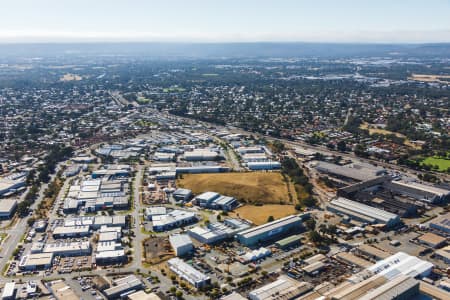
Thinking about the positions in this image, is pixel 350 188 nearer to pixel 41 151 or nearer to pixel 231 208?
pixel 231 208

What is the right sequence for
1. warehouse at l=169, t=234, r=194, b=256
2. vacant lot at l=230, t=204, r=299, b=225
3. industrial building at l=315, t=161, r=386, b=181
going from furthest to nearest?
industrial building at l=315, t=161, r=386, b=181
vacant lot at l=230, t=204, r=299, b=225
warehouse at l=169, t=234, r=194, b=256

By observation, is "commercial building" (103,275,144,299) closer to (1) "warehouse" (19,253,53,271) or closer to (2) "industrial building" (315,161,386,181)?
(1) "warehouse" (19,253,53,271)

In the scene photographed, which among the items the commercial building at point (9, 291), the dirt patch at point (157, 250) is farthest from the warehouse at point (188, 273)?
the commercial building at point (9, 291)

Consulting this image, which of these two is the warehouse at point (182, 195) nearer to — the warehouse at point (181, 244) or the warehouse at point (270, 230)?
the warehouse at point (181, 244)

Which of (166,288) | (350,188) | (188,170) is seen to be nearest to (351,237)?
(350,188)

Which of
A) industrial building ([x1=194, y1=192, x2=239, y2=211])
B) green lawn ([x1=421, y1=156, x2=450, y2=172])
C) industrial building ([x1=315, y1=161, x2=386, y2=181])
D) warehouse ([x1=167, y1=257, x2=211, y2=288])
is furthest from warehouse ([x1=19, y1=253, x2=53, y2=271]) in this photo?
green lawn ([x1=421, y1=156, x2=450, y2=172])

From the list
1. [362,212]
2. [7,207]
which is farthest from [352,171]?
[7,207]
